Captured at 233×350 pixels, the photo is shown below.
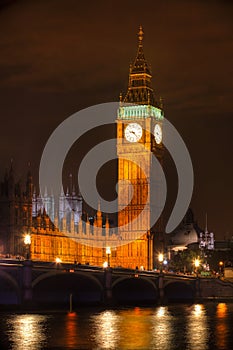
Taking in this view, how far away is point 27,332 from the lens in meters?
68.6

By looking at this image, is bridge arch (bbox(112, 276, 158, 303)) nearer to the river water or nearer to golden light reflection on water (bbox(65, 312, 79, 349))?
the river water

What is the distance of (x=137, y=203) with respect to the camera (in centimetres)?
15288

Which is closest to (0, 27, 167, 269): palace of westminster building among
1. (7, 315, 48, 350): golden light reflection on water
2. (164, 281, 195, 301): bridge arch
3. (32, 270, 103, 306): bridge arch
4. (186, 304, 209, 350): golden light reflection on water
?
(164, 281, 195, 301): bridge arch

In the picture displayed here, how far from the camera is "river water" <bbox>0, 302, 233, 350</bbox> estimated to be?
62.4m

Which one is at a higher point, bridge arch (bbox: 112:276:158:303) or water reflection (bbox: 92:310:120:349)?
bridge arch (bbox: 112:276:158:303)

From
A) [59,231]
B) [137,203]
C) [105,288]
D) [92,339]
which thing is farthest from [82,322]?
[137,203]

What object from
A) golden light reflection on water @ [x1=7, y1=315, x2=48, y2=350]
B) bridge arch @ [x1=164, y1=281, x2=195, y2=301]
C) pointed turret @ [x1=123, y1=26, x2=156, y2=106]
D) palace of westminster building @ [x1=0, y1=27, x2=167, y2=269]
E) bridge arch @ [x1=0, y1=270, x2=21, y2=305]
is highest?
pointed turret @ [x1=123, y1=26, x2=156, y2=106]

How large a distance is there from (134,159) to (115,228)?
1020 centimetres

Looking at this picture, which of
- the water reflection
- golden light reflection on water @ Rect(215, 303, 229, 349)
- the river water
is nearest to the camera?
the river water

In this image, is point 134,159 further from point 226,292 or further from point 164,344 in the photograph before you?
point 164,344

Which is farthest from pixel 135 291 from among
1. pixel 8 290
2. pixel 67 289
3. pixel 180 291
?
pixel 8 290

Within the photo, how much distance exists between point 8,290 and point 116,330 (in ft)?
80.9

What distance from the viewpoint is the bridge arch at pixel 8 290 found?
290ft

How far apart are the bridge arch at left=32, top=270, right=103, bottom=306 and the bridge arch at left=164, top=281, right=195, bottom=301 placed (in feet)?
63.8
